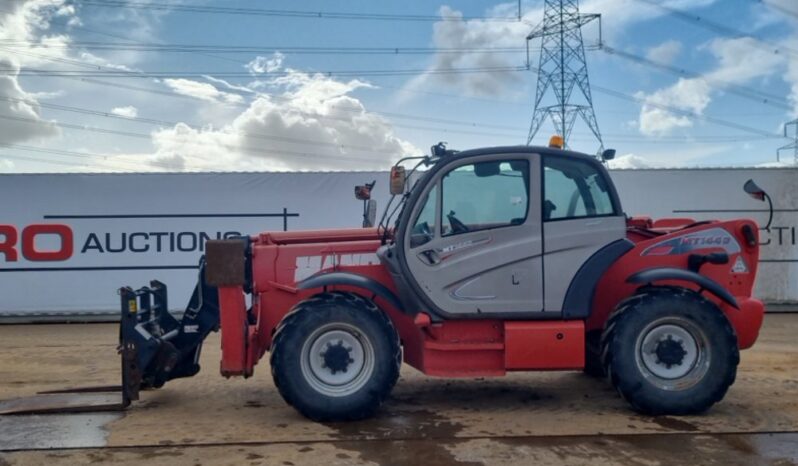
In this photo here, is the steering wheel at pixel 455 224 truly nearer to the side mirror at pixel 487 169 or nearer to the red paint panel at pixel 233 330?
the side mirror at pixel 487 169

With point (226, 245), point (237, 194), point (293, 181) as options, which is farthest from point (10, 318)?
point (226, 245)

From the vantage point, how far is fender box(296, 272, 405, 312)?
242 inches

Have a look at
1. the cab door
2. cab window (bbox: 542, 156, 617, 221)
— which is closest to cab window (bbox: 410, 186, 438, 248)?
the cab door

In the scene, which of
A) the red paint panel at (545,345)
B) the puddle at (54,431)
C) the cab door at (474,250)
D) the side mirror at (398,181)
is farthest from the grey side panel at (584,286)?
the puddle at (54,431)

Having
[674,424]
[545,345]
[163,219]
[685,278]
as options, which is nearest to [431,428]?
[545,345]

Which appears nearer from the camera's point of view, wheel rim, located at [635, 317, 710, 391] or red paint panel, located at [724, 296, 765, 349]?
wheel rim, located at [635, 317, 710, 391]

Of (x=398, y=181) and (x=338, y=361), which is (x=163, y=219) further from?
(x=338, y=361)

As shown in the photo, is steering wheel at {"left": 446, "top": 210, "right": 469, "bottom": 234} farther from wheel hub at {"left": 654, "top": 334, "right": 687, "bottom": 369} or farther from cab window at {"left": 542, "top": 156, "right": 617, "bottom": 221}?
wheel hub at {"left": 654, "top": 334, "right": 687, "bottom": 369}

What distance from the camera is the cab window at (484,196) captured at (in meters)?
6.18

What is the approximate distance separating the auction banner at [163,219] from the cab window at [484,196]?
728 cm

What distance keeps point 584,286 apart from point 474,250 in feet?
3.14

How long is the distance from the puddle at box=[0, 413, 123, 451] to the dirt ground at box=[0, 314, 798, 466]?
1cm

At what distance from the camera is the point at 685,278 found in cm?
617

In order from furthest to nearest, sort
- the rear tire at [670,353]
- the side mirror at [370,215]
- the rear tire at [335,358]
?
the side mirror at [370,215] → the rear tire at [670,353] → the rear tire at [335,358]
